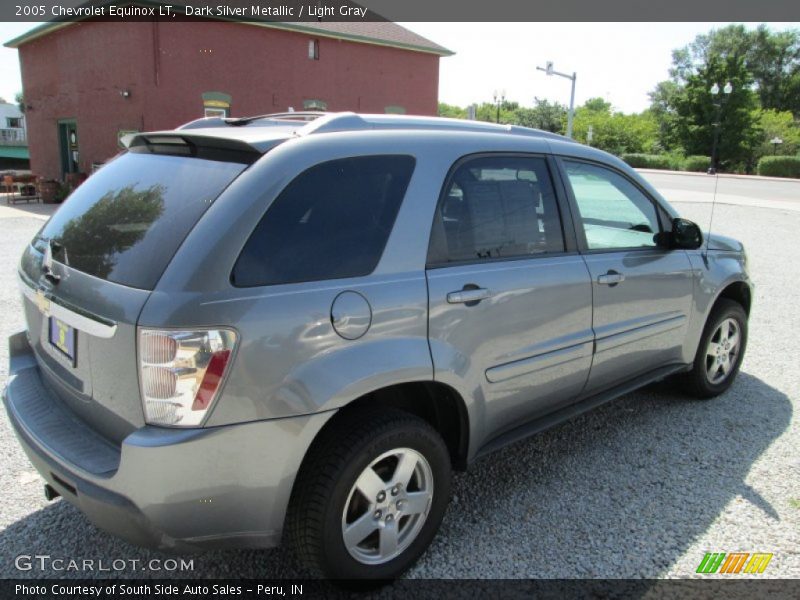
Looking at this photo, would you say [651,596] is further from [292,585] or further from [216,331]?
[216,331]

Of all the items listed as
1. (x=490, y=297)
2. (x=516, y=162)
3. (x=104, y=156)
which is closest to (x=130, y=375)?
(x=490, y=297)

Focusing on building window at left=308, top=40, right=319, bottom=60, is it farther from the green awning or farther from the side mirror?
the green awning

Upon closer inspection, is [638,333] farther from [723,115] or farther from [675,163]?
[723,115]

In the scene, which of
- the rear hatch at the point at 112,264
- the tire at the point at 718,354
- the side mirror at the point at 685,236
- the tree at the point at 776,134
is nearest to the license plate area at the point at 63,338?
the rear hatch at the point at 112,264

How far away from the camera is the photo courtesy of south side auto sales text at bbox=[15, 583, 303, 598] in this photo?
238cm

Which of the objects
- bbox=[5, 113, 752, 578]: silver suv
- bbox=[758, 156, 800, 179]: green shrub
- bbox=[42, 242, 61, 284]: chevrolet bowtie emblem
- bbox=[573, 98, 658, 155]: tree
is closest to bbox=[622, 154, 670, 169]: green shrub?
bbox=[758, 156, 800, 179]: green shrub

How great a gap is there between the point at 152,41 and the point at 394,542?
729 inches

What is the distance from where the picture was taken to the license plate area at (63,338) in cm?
225

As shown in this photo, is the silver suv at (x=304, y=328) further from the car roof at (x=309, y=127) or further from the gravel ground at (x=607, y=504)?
the gravel ground at (x=607, y=504)

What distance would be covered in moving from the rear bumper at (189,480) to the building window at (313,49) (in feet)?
68.2

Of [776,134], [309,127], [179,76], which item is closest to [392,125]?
[309,127]

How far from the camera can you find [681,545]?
2736mm

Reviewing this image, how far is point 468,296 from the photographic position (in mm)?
2508

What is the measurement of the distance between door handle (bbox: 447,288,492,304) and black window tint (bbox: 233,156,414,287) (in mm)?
365
